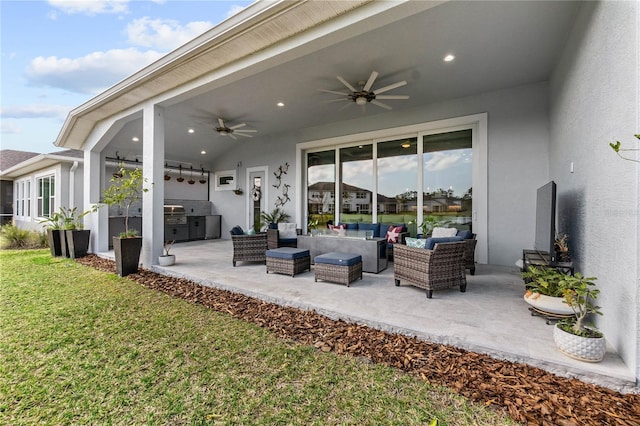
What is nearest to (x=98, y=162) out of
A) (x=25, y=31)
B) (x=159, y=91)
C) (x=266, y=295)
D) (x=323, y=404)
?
(x=25, y=31)

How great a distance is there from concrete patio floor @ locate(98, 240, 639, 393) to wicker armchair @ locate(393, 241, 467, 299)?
6.8 inches

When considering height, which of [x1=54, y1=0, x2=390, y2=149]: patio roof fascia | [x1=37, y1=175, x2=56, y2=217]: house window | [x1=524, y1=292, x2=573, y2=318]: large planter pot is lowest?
[x1=524, y1=292, x2=573, y2=318]: large planter pot

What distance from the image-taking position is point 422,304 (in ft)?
10.8

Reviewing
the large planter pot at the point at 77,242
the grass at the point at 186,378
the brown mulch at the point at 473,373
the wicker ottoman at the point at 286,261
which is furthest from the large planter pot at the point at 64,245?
the brown mulch at the point at 473,373

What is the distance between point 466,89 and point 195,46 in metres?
5.13

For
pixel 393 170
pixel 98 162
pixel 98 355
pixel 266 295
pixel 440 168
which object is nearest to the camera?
pixel 98 355

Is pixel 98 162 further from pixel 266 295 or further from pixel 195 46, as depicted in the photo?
pixel 266 295

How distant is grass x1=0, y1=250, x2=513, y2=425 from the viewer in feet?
5.38

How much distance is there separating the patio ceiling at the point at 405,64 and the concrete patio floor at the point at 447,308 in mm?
3228

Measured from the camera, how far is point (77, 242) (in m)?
6.76

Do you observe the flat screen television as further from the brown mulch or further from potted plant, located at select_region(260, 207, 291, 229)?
potted plant, located at select_region(260, 207, 291, 229)

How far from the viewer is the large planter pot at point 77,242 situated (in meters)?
6.68

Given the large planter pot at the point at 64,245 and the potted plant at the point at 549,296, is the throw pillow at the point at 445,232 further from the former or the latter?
the large planter pot at the point at 64,245

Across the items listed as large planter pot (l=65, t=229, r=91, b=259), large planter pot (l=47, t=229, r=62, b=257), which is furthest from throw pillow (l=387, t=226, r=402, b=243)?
large planter pot (l=47, t=229, r=62, b=257)
